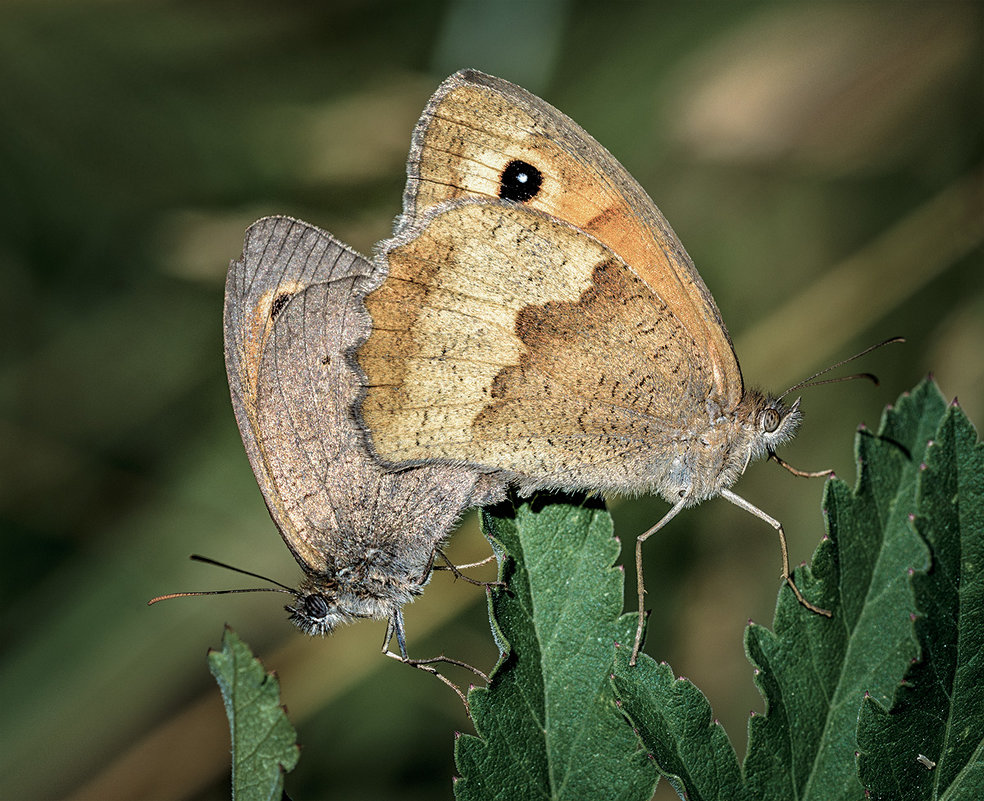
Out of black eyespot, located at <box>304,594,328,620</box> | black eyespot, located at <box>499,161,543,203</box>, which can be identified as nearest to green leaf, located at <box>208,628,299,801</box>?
black eyespot, located at <box>304,594,328,620</box>


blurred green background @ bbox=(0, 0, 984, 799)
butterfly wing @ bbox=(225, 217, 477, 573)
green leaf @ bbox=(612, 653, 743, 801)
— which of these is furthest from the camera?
blurred green background @ bbox=(0, 0, 984, 799)

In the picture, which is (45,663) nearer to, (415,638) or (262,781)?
(415,638)

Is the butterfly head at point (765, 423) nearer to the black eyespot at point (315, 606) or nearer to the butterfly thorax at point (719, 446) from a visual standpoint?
the butterfly thorax at point (719, 446)

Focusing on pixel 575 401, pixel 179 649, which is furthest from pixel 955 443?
pixel 179 649

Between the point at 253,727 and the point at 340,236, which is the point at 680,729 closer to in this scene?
the point at 253,727

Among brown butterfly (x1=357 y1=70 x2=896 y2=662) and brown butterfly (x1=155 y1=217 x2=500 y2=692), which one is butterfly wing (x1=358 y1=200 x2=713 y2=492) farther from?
brown butterfly (x1=155 y1=217 x2=500 y2=692)

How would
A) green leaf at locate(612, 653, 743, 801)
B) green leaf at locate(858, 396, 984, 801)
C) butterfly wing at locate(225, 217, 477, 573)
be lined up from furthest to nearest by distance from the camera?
butterfly wing at locate(225, 217, 477, 573)
green leaf at locate(612, 653, 743, 801)
green leaf at locate(858, 396, 984, 801)

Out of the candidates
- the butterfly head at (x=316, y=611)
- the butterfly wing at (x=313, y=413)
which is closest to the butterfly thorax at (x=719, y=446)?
the butterfly wing at (x=313, y=413)
